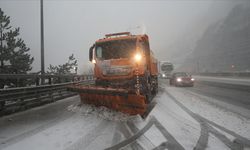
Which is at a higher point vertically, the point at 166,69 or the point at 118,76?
the point at 166,69

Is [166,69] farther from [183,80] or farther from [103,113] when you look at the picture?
[103,113]

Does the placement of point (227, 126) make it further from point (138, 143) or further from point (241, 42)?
point (241, 42)

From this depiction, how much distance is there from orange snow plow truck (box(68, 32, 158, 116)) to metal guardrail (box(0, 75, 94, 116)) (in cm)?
210

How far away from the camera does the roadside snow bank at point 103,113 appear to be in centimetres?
790

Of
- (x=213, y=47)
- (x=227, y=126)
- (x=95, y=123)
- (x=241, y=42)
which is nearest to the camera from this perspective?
(x=227, y=126)

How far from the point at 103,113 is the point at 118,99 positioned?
0.82 meters

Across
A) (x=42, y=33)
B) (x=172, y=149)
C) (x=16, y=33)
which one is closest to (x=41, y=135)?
(x=172, y=149)

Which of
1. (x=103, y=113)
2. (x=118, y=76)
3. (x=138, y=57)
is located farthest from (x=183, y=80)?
(x=103, y=113)

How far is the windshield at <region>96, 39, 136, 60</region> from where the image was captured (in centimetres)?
981

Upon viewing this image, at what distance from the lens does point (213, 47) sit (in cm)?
11162

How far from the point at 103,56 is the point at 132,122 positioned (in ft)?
12.3

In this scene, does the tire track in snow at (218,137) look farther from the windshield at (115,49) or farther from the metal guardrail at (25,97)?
the metal guardrail at (25,97)

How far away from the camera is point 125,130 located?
648 cm

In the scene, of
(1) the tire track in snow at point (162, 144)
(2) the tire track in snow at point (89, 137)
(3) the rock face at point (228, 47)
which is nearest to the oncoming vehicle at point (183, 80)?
(1) the tire track in snow at point (162, 144)
